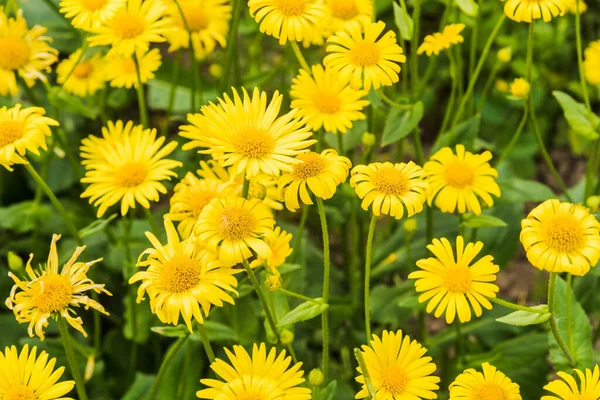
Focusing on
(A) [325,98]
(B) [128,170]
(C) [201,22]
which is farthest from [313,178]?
(C) [201,22]

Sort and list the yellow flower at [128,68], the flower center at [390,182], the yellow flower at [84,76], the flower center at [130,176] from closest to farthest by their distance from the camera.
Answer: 1. the flower center at [390,182]
2. the flower center at [130,176]
3. the yellow flower at [128,68]
4. the yellow flower at [84,76]

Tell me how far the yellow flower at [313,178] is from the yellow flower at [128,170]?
29 centimetres

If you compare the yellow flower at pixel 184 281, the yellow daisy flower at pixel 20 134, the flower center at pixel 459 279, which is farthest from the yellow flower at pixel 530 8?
the yellow daisy flower at pixel 20 134

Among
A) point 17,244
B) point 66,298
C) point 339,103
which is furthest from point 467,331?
point 17,244

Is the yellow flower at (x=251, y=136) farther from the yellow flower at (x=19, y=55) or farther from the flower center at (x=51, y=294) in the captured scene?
the yellow flower at (x=19, y=55)

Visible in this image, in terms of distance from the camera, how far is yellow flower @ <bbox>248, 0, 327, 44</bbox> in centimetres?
138

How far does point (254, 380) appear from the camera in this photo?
3.80 feet

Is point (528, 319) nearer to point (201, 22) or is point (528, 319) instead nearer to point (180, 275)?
point (180, 275)

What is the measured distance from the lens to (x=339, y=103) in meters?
1.51

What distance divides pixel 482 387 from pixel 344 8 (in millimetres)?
868

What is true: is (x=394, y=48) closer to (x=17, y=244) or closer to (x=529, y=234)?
(x=529, y=234)

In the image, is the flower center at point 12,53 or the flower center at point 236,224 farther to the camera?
the flower center at point 12,53

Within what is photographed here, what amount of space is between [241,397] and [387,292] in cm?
82

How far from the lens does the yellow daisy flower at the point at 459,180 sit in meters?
1.47
